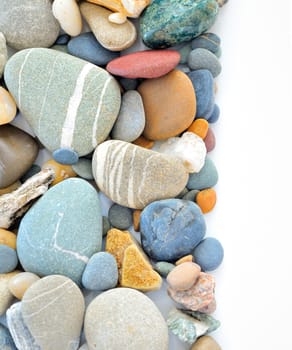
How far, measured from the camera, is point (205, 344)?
0.58m

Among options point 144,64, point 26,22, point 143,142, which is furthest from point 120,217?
point 26,22

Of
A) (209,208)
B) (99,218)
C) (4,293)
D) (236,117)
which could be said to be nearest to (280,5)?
(236,117)

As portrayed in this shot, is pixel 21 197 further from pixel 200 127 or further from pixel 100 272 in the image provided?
pixel 200 127

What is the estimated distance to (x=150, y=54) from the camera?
640 mm

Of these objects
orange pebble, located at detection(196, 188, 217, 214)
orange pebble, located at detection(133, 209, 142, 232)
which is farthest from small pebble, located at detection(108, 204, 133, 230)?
orange pebble, located at detection(196, 188, 217, 214)

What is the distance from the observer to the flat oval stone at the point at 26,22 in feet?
2.12

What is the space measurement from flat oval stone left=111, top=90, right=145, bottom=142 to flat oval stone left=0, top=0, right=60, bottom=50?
16 centimetres

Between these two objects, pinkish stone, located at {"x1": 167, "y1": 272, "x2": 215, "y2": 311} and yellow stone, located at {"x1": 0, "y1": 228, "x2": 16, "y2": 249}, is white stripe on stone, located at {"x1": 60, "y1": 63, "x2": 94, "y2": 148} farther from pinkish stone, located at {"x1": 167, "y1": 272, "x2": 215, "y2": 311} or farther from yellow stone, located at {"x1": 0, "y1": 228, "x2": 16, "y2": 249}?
pinkish stone, located at {"x1": 167, "y1": 272, "x2": 215, "y2": 311}

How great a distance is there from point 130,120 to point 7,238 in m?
0.25

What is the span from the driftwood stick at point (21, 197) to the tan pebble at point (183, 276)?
22 cm

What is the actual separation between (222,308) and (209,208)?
15 cm

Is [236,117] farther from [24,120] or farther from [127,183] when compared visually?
[24,120]

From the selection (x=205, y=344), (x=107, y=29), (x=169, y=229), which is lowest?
(x=205, y=344)

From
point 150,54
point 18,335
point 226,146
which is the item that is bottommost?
point 18,335
